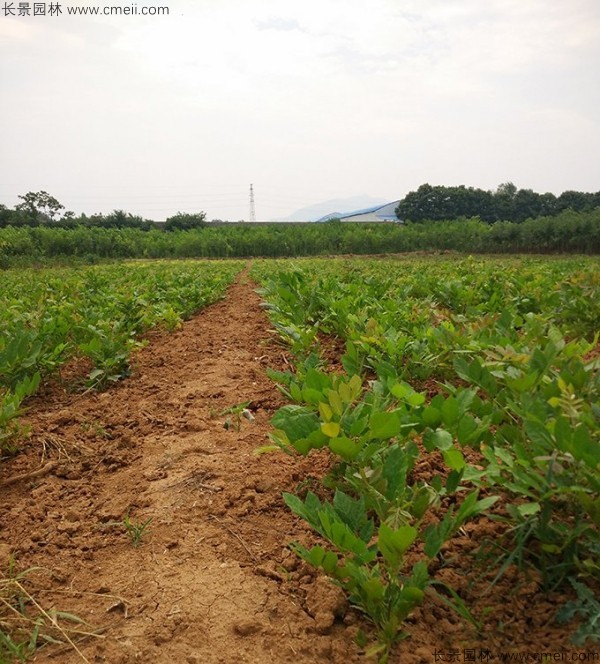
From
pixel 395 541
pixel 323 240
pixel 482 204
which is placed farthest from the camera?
pixel 482 204

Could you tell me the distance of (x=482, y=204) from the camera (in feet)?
181

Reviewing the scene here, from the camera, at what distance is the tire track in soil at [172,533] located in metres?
1.23

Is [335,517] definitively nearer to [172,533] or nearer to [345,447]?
[345,447]

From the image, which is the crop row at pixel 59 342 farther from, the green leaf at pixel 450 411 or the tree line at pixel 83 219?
the tree line at pixel 83 219

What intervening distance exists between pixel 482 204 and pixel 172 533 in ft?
193

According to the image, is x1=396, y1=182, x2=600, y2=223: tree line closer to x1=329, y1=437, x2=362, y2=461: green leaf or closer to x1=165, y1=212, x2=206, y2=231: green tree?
x1=165, y1=212, x2=206, y2=231: green tree

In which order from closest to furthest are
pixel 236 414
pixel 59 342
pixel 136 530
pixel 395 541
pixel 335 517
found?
pixel 395 541 → pixel 335 517 → pixel 136 530 → pixel 236 414 → pixel 59 342

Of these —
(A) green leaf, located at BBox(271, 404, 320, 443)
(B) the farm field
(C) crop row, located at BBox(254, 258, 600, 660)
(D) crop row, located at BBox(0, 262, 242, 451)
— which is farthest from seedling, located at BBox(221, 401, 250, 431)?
(A) green leaf, located at BBox(271, 404, 320, 443)

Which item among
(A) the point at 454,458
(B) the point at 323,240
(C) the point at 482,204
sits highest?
(C) the point at 482,204

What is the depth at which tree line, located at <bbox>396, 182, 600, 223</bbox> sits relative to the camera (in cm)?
5419

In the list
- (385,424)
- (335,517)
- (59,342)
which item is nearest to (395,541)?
(335,517)

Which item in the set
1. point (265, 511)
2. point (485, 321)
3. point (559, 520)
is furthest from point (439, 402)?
point (485, 321)

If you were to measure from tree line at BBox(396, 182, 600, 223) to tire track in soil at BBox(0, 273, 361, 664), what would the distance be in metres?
54.3

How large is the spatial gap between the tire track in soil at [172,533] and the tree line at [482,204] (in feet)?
178
